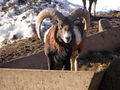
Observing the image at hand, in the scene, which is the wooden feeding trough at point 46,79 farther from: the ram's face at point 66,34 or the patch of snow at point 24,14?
the patch of snow at point 24,14

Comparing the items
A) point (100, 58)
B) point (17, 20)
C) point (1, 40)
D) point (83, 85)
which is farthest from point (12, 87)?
point (17, 20)

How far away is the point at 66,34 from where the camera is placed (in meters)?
8.12

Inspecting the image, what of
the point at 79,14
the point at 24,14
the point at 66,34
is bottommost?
the point at 24,14

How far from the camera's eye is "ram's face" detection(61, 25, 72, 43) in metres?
8.08

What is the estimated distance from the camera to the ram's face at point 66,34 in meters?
8.08

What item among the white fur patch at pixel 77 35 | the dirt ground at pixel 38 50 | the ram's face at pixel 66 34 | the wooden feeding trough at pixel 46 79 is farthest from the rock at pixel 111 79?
the dirt ground at pixel 38 50

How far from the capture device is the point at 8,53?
1405 cm

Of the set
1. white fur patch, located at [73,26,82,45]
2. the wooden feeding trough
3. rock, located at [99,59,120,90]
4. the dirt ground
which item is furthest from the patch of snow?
rock, located at [99,59,120,90]

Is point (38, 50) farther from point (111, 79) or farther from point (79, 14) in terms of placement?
point (111, 79)

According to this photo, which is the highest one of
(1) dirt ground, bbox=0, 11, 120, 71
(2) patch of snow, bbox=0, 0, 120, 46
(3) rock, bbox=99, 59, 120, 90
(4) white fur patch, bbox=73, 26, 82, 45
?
(4) white fur patch, bbox=73, 26, 82, 45

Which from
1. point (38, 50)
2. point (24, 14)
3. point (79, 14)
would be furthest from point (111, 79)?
point (24, 14)

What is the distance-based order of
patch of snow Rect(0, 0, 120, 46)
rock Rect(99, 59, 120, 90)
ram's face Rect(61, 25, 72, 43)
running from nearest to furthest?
rock Rect(99, 59, 120, 90), ram's face Rect(61, 25, 72, 43), patch of snow Rect(0, 0, 120, 46)

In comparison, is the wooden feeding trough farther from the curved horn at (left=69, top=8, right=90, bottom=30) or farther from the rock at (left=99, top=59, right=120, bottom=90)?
the curved horn at (left=69, top=8, right=90, bottom=30)

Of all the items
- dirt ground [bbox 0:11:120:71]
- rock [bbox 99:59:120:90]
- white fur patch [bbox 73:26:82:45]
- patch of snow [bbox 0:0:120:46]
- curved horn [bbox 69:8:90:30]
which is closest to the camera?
rock [bbox 99:59:120:90]
